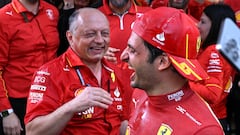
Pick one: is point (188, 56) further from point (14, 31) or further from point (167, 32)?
point (14, 31)

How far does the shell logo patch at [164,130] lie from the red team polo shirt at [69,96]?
2.26ft

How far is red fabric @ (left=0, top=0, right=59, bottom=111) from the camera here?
3826 mm

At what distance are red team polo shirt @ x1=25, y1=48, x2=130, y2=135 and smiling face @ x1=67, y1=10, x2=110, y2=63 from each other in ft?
0.18

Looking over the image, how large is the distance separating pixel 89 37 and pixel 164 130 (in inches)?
36.7

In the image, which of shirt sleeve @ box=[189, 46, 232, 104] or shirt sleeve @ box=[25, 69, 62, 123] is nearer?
shirt sleeve @ box=[25, 69, 62, 123]

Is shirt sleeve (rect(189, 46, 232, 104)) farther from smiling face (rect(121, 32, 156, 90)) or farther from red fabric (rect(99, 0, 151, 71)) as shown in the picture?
smiling face (rect(121, 32, 156, 90))

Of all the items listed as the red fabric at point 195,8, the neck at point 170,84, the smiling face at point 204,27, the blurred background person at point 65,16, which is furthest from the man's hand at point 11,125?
the red fabric at point 195,8

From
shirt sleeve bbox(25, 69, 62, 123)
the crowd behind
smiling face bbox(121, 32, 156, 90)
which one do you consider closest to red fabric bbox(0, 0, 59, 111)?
the crowd behind

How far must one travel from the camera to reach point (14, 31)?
12.6 feet

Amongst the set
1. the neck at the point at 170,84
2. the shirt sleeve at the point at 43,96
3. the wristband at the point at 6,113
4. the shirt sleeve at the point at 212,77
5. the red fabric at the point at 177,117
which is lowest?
the wristband at the point at 6,113

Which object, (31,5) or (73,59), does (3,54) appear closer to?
(31,5)

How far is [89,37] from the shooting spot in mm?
2801

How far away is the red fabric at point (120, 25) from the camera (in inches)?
161

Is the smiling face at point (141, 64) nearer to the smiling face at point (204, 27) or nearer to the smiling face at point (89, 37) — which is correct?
the smiling face at point (89, 37)
